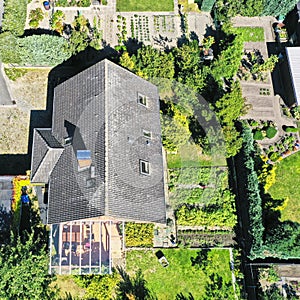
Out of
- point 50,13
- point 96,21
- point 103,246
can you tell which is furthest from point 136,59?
point 103,246

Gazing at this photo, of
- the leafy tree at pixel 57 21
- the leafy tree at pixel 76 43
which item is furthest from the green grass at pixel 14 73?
the leafy tree at pixel 57 21

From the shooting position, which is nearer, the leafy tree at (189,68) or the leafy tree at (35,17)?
the leafy tree at (189,68)

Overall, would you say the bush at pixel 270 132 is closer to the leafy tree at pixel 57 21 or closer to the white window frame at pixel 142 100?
the white window frame at pixel 142 100

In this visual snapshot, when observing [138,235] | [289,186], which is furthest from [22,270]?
[289,186]

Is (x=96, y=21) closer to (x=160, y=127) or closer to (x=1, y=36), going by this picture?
(x=1, y=36)

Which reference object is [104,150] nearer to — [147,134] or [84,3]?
[147,134]

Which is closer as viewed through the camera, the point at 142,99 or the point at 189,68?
the point at 142,99
